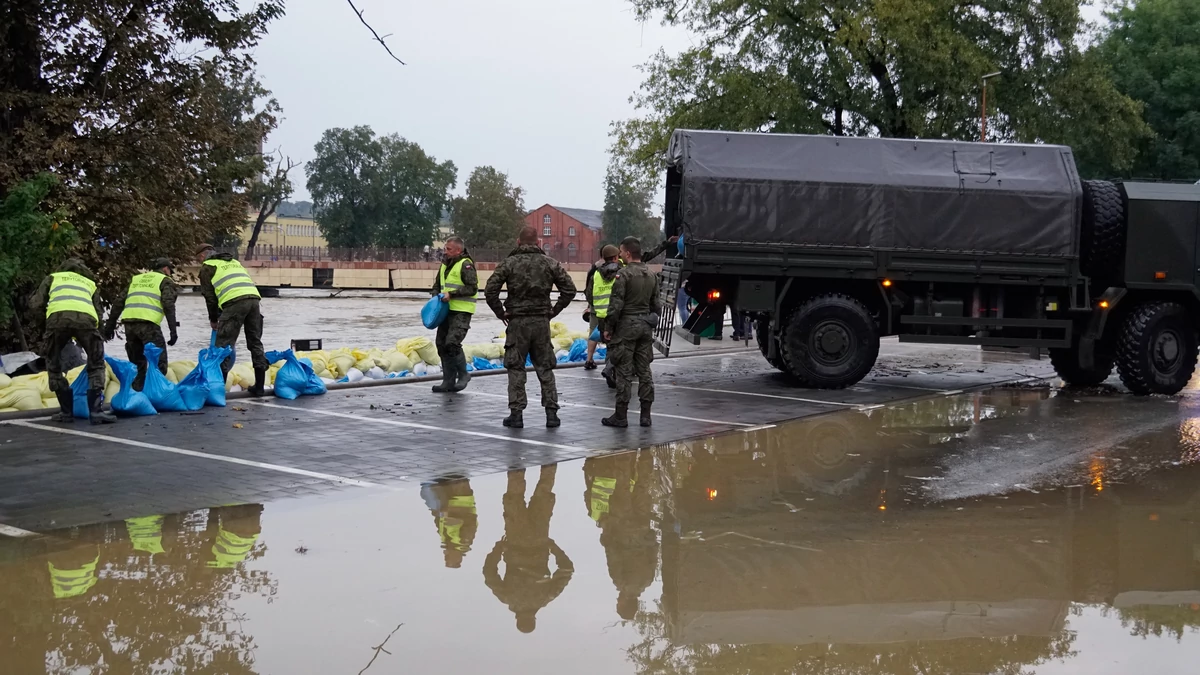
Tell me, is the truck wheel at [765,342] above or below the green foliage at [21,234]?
below

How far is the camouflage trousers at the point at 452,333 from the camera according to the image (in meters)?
12.5

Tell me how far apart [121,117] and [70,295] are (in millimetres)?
6646

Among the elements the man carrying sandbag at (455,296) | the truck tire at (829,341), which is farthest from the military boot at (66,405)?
the truck tire at (829,341)

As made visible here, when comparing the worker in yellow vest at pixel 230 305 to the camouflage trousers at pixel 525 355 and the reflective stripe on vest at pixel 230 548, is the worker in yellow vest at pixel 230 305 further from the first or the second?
the reflective stripe on vest at pixel 230 548

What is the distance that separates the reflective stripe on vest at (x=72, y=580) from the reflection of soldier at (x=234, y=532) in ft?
1.87

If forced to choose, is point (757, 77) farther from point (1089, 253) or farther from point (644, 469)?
point (644, 469)

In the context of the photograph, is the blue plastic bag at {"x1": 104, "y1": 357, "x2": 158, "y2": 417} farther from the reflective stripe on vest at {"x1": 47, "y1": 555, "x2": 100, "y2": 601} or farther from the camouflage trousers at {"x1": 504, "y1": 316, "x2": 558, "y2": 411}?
the reflective stripe on vest at {"x1": 47, "y1": 555, "x2": 100, "y2": 601}

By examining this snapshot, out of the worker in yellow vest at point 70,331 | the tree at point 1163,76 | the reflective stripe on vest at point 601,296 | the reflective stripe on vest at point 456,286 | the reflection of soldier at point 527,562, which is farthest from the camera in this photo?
the tree at point 1163,76

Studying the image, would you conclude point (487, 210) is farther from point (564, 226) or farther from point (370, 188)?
point (564, 226)

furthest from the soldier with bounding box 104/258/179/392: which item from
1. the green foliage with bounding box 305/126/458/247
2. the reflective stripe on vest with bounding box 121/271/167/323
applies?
the green foliage with bounding box 305/126/458/247

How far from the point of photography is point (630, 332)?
34.1 ft

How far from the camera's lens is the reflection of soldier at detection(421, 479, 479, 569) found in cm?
625

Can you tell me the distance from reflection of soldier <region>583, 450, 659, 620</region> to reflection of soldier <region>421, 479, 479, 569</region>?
765mm

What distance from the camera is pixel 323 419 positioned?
35.5ft
